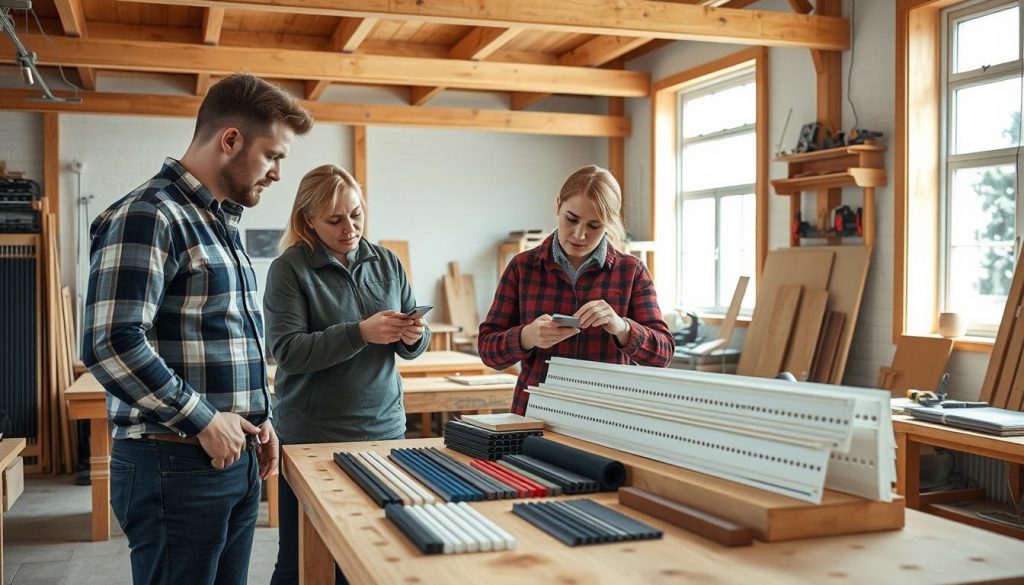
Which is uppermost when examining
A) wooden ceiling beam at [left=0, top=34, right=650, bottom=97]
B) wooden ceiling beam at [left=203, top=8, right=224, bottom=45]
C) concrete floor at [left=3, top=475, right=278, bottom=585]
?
wooden ceiling beam at [left=203, top=8, right=224, bottom=45]

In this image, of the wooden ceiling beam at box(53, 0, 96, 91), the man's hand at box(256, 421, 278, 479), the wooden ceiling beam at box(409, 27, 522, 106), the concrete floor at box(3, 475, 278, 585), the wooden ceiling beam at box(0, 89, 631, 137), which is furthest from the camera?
the wooden ceiling beam at box(0, 89, 631, 137)

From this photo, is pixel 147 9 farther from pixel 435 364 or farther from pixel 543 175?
pixel 543 175

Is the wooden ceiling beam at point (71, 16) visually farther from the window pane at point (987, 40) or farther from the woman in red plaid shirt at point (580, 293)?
the window pane at point (987, 40)

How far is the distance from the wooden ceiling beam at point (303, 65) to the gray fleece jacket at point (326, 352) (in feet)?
13.6

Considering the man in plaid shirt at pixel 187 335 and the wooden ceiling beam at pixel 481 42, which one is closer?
the man in plaid shirt at pixel 187 335

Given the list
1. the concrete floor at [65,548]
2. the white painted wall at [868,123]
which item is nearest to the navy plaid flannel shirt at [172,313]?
the concrete floor at [65,548]

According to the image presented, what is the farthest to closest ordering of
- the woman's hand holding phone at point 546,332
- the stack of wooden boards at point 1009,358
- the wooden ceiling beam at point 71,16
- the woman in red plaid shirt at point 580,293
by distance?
the wooden ceiling beam at point 71,16 → the stack of wooden boards at point 1009,358 → the woman in red plaid shirt at point 580,293 → the woman's hand holding phone at point 546,332

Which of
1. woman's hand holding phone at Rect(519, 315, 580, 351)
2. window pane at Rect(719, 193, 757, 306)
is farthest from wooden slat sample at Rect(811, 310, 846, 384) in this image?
woman's hand holding phone at Rect(519, 315, 580, 351)

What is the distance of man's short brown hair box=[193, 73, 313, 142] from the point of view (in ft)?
6.59

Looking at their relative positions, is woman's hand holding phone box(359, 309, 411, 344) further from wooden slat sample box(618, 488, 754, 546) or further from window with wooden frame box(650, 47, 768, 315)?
window with wooden frame box(650, 47, 768, 315)

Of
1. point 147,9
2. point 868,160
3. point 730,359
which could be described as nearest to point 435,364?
point 730,359

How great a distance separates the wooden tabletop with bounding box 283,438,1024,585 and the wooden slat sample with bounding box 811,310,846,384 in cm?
409

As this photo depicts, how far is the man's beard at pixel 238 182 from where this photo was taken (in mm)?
2031

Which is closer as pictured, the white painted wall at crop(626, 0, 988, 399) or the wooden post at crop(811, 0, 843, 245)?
the white painted wall at crop(626, 0, 988, 399)
